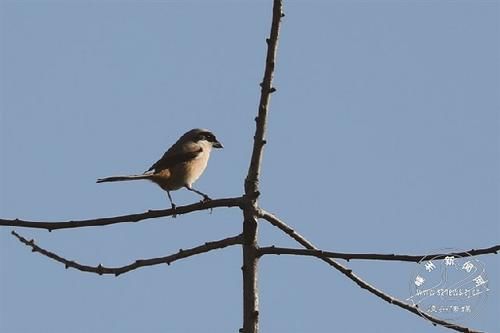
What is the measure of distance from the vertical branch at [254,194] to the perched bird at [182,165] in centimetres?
409

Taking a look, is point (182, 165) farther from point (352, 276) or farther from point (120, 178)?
point (352, 276)

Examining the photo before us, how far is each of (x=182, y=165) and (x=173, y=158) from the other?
13 centimetres

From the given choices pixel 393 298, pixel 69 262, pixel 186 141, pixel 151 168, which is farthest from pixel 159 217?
pixel 186 141

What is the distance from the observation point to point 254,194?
2539mm

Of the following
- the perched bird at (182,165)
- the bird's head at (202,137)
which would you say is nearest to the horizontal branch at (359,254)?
the perched bird at (182,165)

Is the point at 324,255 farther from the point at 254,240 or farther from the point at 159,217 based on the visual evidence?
the point at 159,217

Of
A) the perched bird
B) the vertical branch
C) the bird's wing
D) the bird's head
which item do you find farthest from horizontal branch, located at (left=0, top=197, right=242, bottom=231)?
the bird's head

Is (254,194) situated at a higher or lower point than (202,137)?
lower

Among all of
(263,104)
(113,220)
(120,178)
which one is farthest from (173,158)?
(263,104)

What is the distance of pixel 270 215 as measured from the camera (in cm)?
259

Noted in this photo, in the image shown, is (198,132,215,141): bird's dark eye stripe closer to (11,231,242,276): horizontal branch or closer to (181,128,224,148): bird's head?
(181,128,224,148): bird's head

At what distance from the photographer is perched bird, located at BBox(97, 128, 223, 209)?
23.2ft

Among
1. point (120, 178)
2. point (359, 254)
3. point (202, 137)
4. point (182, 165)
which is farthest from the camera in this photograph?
point (202, 137)

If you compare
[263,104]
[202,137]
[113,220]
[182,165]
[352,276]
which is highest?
[202,137]
